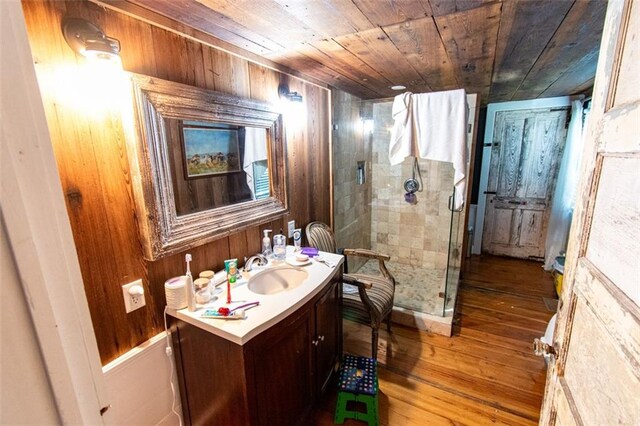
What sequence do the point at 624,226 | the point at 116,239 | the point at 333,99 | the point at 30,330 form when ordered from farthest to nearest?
1. the point at 333,99
2. the point at 116,239
3. the point at 624,226
4. the point at 30,330

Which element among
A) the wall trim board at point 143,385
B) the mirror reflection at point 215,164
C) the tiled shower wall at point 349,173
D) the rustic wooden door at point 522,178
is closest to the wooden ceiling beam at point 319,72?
the tiled shower wall at point 349,173

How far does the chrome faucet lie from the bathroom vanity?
0.45 feet

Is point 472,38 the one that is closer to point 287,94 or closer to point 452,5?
point 452,5

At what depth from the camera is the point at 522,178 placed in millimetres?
3793

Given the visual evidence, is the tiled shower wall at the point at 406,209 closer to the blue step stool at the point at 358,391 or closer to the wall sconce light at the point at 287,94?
the wall sconce light at the point at 287,94

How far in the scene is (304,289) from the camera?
1.44 m

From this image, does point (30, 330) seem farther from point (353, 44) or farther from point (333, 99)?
point (333, 99)

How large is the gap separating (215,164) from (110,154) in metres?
0.49

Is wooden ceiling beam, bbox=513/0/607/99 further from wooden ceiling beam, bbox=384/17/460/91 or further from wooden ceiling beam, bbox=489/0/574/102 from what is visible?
wooden ceiling beam, bbox=384/17/460/91

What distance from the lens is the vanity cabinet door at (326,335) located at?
1590 millimetres

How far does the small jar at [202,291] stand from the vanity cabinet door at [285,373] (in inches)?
14.0

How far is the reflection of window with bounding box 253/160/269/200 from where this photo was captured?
1.76 metres

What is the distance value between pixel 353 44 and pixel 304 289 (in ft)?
4.39

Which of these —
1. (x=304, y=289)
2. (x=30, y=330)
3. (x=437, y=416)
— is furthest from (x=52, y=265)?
(x=437, y=416)
